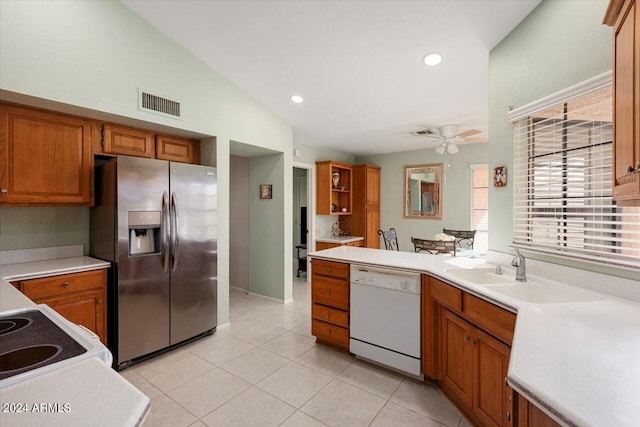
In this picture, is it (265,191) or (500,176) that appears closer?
(500,176)

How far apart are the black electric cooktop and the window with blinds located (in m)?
2.34

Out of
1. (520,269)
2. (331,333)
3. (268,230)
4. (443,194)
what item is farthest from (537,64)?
(443,194)

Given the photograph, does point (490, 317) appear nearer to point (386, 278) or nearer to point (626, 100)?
point (386, 278)

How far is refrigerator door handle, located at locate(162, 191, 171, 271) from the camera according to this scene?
8.98ft

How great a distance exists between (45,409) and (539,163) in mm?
2641

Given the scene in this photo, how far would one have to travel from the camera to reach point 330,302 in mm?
2820

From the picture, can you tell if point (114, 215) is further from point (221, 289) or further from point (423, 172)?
point (423, 172)

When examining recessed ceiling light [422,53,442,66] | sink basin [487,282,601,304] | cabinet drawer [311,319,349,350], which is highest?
recessed ceiling light [422,53,442,66]

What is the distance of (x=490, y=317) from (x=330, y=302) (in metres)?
1.50

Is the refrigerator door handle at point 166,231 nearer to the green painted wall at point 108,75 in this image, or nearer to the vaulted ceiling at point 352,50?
the green painted wall at point 108,75

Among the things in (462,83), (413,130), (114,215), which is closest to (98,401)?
(114,215)

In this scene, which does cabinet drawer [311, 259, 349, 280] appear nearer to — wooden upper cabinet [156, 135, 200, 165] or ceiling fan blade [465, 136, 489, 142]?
wooden upper cabinet [156, 135, 200, 165]

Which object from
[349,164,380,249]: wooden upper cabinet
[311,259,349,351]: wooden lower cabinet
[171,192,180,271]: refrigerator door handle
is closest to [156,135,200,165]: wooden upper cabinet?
[171,192,180,271]: refrigerator door handle

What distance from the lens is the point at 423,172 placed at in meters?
5.73
